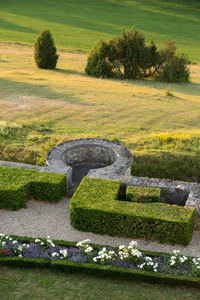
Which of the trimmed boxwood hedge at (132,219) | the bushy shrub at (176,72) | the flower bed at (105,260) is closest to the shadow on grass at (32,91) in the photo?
the bushy shrub at (176,72)

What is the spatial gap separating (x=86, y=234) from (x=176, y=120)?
12.3 metres

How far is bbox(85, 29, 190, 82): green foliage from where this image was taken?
115 feet

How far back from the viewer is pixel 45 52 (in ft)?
118

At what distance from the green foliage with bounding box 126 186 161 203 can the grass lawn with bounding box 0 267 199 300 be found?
11.0 ft

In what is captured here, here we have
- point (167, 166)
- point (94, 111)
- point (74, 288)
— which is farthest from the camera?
point (94, 111)

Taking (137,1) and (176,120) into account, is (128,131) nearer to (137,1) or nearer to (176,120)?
(176,120)

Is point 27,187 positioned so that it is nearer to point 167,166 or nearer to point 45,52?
point 167,166

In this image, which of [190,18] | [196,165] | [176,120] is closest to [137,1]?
[190,18]

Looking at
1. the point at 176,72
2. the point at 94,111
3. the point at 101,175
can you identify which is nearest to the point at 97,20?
the point at 176,72

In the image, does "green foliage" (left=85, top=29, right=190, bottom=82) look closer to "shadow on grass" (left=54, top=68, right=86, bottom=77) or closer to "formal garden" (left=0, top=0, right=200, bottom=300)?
"formal garden" (left=0, top=0, right=200, bottom=300)

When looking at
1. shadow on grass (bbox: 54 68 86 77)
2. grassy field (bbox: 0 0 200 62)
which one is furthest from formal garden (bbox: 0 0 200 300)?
grassy field (bbox: 0 0 200 62)

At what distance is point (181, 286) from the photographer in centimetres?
1032

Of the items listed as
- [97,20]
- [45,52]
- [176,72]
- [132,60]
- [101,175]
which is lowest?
[101,175]

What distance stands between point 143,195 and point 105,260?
121 inches
